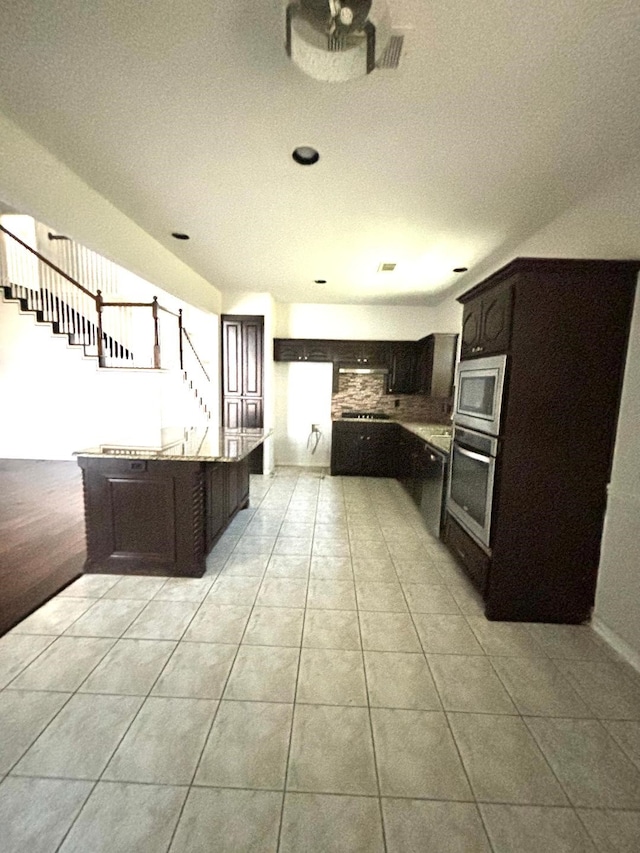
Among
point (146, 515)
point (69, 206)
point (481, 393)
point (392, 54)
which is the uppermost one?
point (392, 54)

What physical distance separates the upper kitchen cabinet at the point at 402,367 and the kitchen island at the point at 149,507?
3.30 meters

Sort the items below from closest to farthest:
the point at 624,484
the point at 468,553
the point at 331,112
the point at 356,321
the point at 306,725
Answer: the point at 306,725, the point at 331,112, the point at 624,484, the point at 468,553, the point at 356,321

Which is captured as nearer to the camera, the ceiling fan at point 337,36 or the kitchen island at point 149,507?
the ceiling fan at point 337,36

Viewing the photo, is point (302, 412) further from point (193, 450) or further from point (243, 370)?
point (193, 450)

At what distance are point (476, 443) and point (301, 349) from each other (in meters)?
3.52

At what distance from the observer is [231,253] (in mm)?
3377

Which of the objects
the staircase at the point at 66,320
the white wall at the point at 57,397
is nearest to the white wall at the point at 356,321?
the white wall at the point at 57,397

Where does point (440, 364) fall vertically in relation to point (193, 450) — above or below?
above

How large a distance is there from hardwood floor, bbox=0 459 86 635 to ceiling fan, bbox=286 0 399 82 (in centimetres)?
305

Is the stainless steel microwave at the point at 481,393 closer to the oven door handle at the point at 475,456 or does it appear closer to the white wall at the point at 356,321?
the oven door handle at the point at 475,456

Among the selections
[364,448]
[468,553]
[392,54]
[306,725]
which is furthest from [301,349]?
[306,725]

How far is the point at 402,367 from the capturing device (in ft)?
16.8

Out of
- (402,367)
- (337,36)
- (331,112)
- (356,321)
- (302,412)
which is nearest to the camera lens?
(337,36)

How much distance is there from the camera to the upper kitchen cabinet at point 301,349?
5.17m
